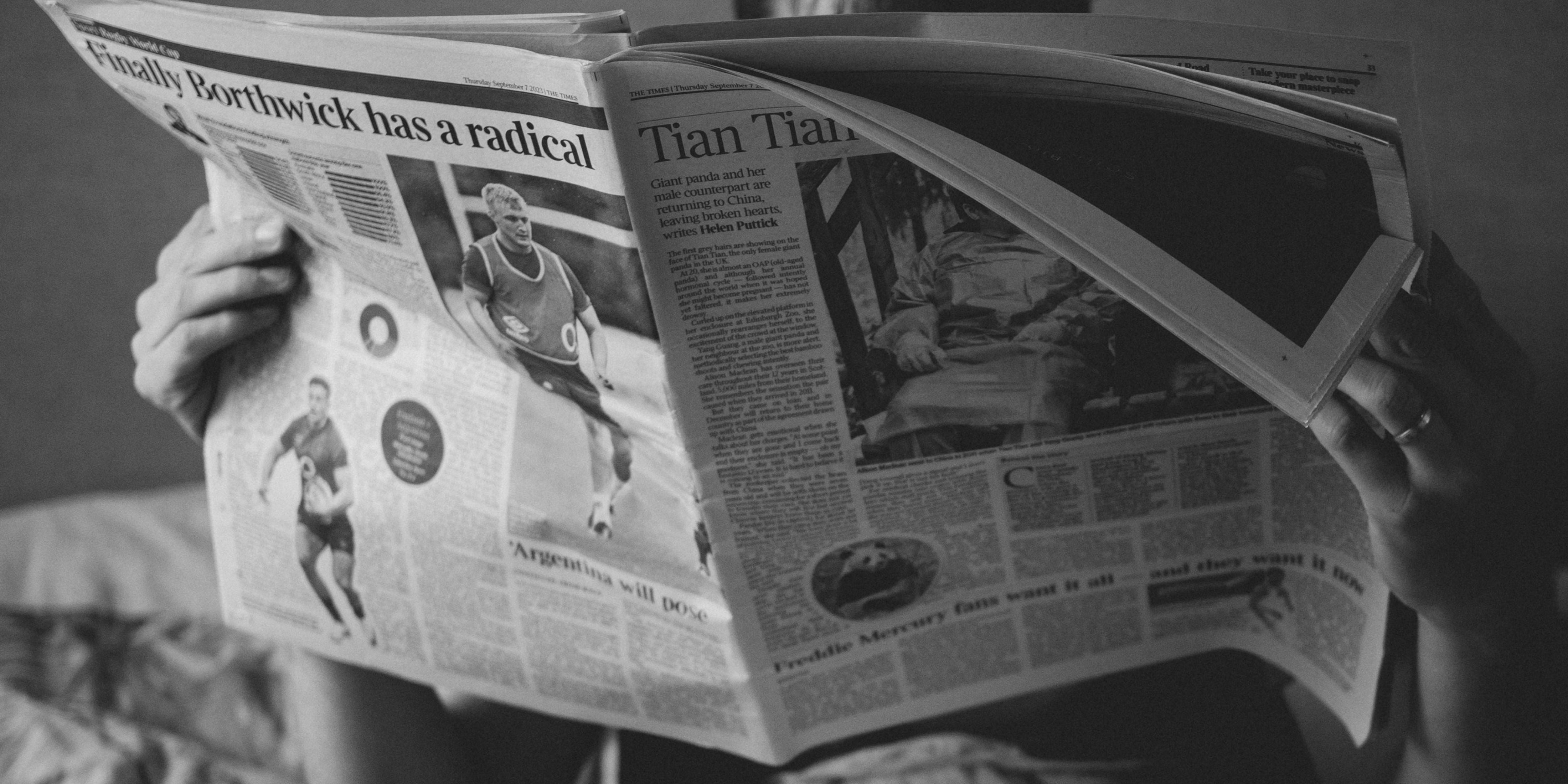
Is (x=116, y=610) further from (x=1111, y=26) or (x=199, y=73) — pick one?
(x=1111, y=26)

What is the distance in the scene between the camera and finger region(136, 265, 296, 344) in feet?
1.82

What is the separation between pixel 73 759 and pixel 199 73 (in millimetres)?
734

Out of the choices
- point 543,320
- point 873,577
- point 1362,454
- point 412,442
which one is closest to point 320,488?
point 412,442

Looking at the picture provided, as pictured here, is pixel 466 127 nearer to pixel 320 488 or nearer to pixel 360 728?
pixel 320 488

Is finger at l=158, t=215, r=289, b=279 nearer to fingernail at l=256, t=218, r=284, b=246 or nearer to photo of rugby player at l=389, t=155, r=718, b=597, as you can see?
fingernail at l=256, t=218, r=284, b=246

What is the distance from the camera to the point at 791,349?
46 cm

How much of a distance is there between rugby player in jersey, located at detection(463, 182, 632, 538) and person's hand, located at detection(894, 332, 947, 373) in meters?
0.14

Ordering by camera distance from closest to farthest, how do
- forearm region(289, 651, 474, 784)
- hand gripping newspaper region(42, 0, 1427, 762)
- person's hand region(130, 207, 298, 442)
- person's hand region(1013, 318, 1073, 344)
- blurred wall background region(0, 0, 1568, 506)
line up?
hand gripping newspaper region(42, 0, 1427, 762)
person's hand region(1013, 318, 1073, 344)
person's hand region(130, 207, 298, 442)
forearm region(289, 651, 474, 784)
blurred wall background region(0, 0, 1568, 506)

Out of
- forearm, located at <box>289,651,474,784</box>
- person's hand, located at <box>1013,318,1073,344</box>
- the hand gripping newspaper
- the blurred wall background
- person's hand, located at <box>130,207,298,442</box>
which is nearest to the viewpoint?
the hand gripping newspaper

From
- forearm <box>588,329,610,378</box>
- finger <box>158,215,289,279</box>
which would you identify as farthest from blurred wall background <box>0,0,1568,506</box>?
forearm <box>588,329,610,378</box>

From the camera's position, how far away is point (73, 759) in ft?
2.82

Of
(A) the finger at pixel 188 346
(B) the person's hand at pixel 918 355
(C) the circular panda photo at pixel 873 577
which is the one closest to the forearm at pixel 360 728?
(A) the finger at pixel 188 346

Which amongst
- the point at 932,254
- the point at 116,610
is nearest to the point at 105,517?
the point at 116,610

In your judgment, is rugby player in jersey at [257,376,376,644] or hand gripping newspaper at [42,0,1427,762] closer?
hand gripping newspaper at [42,0,1427,762]
